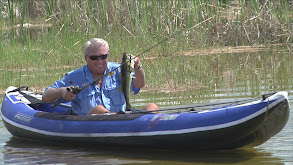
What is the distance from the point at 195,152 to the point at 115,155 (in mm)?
794

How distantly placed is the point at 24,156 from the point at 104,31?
722cm

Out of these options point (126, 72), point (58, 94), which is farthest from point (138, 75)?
point (58, 94)

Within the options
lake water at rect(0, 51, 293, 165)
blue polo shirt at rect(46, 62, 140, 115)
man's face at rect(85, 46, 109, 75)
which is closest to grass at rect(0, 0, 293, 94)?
lake water at rect(0, 51, 293, 165)

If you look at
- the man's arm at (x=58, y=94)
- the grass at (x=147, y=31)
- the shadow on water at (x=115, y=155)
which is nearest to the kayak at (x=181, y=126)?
the shadow on water at (x=115, y=155)

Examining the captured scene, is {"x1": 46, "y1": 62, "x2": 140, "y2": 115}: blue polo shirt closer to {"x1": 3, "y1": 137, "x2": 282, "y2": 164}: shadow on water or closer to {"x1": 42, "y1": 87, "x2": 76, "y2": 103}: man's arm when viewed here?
{"x1": 42, "y1": 87, "x2": 76, "y2": 103}: man's arm

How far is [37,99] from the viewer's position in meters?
9.05

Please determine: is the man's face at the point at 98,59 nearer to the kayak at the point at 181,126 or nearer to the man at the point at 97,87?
the man at the point at 97,87

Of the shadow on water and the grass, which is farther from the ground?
the grass

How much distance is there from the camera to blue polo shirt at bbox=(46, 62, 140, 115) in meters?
7.65

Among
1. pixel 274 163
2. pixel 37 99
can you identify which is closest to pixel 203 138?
pixel 274 163

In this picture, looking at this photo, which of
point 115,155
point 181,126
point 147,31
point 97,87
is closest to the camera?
point 181,126

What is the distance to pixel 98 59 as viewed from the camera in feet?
24.6

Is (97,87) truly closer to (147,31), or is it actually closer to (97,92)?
(97,92)

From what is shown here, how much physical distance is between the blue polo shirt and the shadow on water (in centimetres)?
45
